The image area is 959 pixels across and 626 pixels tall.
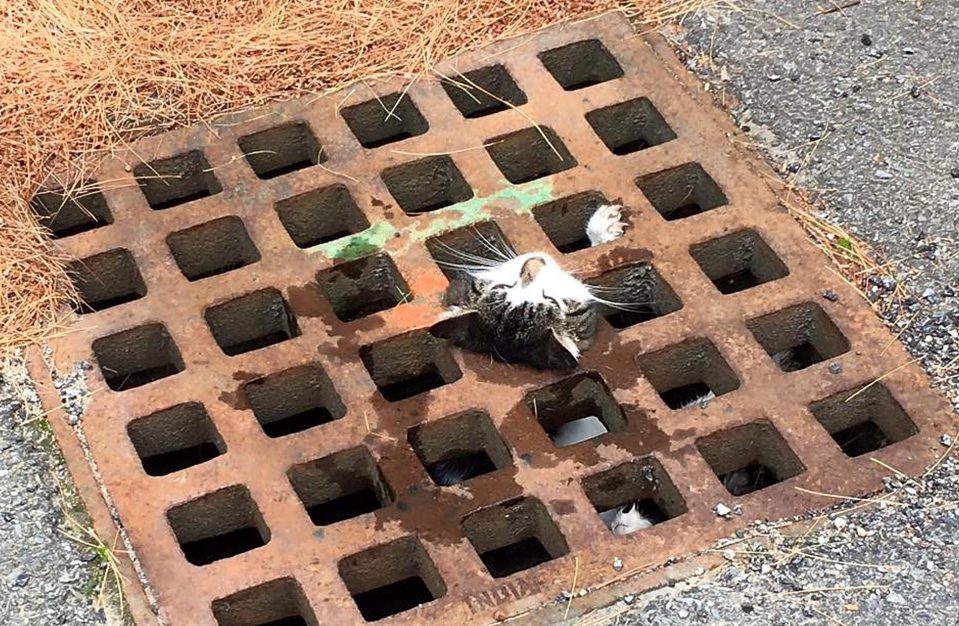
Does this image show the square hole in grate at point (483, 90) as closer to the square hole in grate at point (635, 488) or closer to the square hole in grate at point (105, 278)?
the square hole in grate at point (105, 278)

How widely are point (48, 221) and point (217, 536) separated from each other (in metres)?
0.87

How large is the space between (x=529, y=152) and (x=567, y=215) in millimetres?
225

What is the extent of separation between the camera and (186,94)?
3260mm

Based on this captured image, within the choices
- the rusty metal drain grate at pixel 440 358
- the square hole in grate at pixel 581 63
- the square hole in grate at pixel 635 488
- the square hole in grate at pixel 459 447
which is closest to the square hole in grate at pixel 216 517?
the rusty metal drain grate at pixel 440 358

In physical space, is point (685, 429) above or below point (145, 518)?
above

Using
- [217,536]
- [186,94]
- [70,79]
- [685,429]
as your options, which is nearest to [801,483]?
[685,429]

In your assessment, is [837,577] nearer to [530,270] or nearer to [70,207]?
[530,270]

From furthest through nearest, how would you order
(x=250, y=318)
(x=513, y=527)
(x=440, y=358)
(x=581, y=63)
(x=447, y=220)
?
(x=581, y=63) < (x=447, y=220) < (x=250, y=318) < (x=440, y=358) < (x=513, y=527)

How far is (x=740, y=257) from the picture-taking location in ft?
9.86

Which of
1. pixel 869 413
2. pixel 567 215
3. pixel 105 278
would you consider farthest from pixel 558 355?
pixel 105 278

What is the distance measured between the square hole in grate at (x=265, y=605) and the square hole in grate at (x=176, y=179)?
Result: 3.36 ft

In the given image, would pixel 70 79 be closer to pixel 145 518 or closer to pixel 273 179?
pixel 273 179

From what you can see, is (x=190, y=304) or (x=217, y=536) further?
(x=190, y=304)

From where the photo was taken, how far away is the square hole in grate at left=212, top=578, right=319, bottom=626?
2418 mm
